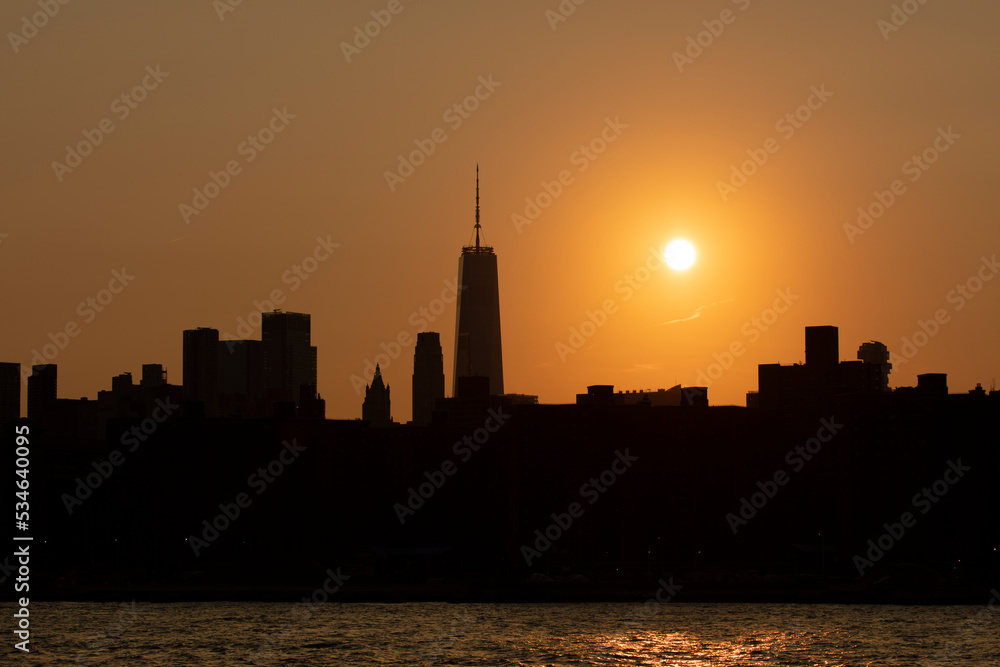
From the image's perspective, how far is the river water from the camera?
132 meters

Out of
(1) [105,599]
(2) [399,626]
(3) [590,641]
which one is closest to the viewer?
(3) [590,641]

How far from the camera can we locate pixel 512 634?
152 meters

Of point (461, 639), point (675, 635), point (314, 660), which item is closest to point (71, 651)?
point (314, 660)

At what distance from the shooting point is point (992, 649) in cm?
13988

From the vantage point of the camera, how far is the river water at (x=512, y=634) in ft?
432

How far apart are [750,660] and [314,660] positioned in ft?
122

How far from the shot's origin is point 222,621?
167500 millimetres

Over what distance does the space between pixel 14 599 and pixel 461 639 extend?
7426 cm

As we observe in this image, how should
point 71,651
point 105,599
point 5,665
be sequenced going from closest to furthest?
point 5,665 < point 71,651 < point 105,599

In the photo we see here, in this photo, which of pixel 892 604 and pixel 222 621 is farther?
pixel 892 604

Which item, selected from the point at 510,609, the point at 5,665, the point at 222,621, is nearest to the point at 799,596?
the point at 510,609

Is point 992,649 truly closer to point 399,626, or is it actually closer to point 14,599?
point 399,626

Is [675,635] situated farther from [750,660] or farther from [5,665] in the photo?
[5,665]

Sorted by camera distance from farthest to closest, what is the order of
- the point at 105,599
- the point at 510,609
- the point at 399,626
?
1. the point at 105,599
2. the point at 510,609
3. the point at 399,626
